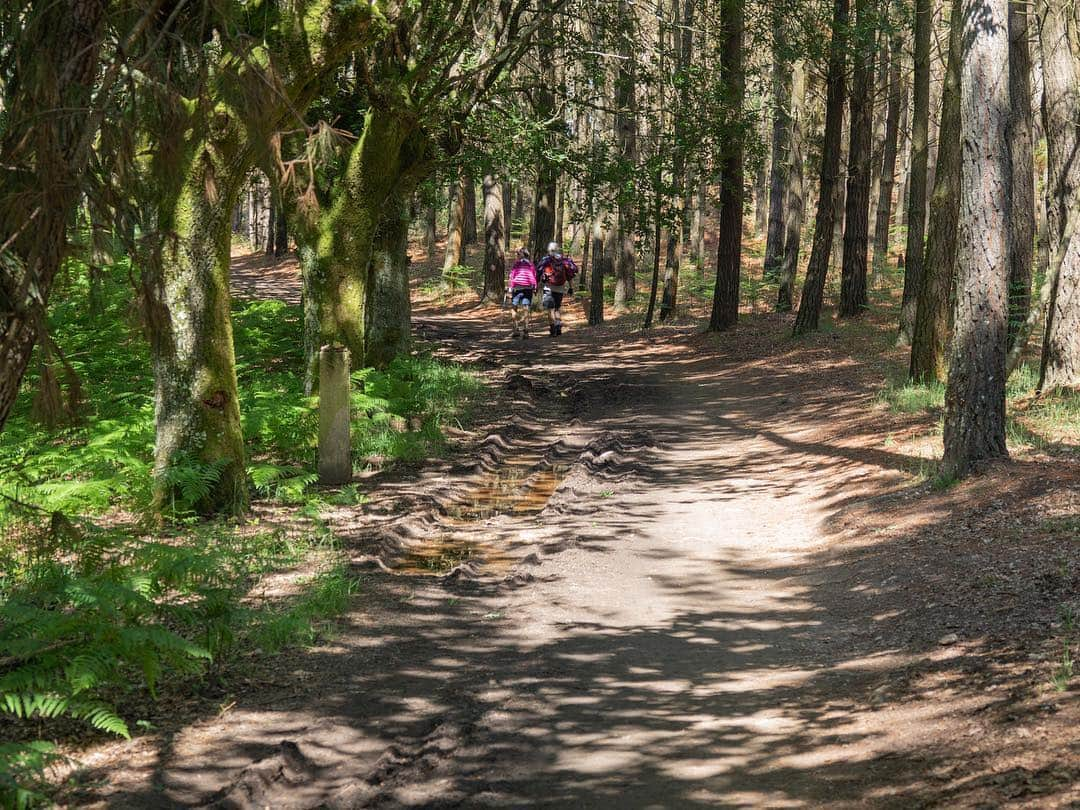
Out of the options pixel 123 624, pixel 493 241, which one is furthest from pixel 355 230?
pixel 493 241

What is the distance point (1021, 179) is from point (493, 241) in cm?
1895

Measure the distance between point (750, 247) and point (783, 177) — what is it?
19.5 meters

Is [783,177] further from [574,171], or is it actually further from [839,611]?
[839,611]

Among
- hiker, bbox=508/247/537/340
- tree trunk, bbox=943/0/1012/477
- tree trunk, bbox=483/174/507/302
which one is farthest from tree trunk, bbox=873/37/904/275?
tree trunk, bbox=943/0/1012/477

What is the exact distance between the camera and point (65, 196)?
16.8ft

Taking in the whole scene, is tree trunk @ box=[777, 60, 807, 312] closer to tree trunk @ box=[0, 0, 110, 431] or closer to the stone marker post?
the stone marker post

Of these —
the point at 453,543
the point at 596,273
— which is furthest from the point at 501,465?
the point at 596,273

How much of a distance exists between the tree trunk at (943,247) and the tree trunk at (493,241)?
17599mm

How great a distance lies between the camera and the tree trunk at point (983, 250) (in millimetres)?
9352

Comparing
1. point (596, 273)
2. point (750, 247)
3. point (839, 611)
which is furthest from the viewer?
point (750, 247)

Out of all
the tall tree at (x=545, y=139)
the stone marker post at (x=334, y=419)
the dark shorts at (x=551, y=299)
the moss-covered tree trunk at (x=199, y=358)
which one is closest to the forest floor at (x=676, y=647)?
the stone marker post at (x=334, y=419)

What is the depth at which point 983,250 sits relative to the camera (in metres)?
9.41

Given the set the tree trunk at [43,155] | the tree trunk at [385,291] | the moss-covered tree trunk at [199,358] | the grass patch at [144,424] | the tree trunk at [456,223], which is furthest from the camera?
the tree trunk at [456,223]

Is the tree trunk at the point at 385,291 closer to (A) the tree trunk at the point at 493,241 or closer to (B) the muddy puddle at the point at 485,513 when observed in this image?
(B) the muddy puddle at the point at 485,513
